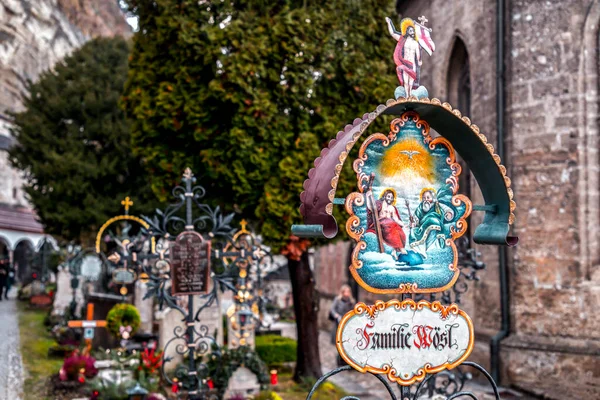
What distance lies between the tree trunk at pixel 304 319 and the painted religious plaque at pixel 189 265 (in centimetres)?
408

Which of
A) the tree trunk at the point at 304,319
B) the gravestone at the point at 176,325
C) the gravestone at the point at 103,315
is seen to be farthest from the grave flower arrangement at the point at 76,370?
the tree trunk at the point at 304,319

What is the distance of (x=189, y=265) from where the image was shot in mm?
8773

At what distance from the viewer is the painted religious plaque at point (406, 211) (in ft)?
15.8

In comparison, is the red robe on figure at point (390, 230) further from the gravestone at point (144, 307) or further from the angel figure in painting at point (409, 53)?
the gravestone at point (144, 307)

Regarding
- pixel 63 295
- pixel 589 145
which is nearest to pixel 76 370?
pixel 589 145

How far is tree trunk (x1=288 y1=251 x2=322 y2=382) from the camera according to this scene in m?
12.8

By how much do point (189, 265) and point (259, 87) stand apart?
4.03m

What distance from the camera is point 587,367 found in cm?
1082

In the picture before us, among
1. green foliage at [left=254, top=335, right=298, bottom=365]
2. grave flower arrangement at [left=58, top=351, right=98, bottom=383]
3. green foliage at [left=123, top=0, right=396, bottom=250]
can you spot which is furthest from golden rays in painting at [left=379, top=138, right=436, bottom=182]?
green foliage at [left=254, top=335, right=298, bottom=365]

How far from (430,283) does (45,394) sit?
8.08 m

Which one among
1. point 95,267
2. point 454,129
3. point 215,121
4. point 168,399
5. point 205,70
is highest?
point 205,70

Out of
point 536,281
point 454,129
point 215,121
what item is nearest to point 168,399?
point 215,121

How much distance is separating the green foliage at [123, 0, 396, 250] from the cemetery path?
420cm

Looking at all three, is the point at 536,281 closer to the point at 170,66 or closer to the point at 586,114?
the point at 586,114
